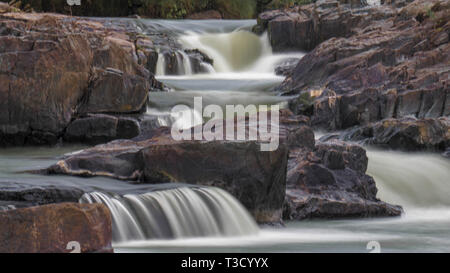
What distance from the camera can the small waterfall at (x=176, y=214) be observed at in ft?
27.1

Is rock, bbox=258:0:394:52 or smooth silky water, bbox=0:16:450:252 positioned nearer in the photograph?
smooth silky water, bbox=0:16:450:252

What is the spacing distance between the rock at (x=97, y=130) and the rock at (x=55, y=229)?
7.51 metres

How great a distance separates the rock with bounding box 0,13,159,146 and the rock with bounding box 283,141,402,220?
4.42 metres

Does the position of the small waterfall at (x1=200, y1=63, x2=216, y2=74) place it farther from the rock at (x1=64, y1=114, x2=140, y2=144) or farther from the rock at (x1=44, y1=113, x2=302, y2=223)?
the rock at (x1=44, y1=113, x2=302, y2=223)

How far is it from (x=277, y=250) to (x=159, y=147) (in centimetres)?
213

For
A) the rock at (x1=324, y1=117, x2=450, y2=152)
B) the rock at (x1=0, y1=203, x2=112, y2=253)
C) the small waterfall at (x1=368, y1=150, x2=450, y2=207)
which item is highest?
the rock at (x1=0, y1=203, x2=112, y2=253)

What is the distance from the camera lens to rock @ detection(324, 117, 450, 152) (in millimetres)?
14031

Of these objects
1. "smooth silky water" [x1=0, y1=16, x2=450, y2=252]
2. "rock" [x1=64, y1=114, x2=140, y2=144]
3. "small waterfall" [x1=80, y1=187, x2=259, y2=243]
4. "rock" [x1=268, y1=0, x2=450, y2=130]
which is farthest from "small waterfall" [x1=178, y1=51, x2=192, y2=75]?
"small waterfall" [x1=80, y1=187, x2=259, y2=243]

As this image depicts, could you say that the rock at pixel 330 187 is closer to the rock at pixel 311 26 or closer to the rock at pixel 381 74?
the rock at pixel 381 74

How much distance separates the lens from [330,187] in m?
10.8

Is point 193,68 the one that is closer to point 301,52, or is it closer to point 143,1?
point 301,52
